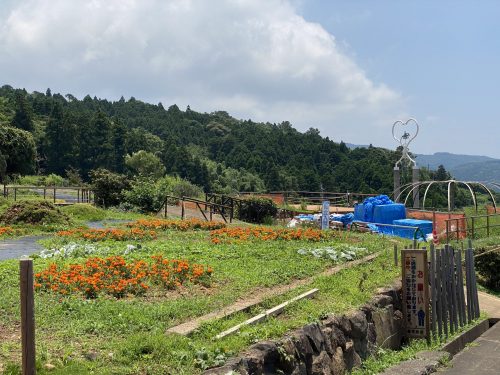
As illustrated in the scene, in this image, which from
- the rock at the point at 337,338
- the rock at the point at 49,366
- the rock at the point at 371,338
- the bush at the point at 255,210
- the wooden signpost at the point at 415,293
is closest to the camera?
the rock at the point at 49,366

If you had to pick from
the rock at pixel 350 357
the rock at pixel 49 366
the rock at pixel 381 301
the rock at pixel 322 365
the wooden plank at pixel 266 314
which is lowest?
the rock at pixel 350 357

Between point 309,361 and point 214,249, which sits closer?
point 309,361

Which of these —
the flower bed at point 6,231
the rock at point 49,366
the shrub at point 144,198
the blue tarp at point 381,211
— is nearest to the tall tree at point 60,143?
the shrub at point 144,198

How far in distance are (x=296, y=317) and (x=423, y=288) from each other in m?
3.50

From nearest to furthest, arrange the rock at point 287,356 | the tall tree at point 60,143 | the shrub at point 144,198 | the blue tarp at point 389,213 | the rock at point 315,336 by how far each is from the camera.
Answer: the rock at point 287,356, the rock at point 315,336, the blue tarp at point 389,213, the shrub at point 144,198, the tall tree at point 60,143

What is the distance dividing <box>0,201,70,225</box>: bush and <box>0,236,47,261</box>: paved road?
2537mm

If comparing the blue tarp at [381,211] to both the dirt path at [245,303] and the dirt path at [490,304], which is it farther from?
the dirt path at [245,303]

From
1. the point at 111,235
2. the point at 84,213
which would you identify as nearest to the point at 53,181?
the point at 84,213

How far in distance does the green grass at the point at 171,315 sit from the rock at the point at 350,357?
559 mm

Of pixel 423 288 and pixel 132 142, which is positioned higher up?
pixel 132 142

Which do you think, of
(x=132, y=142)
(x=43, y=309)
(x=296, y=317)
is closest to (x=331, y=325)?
(x=296, y=317)

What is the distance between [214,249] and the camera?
14227mm

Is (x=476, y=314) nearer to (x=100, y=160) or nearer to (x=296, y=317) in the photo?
(x=296, y=317)

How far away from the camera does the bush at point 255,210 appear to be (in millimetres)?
27891
